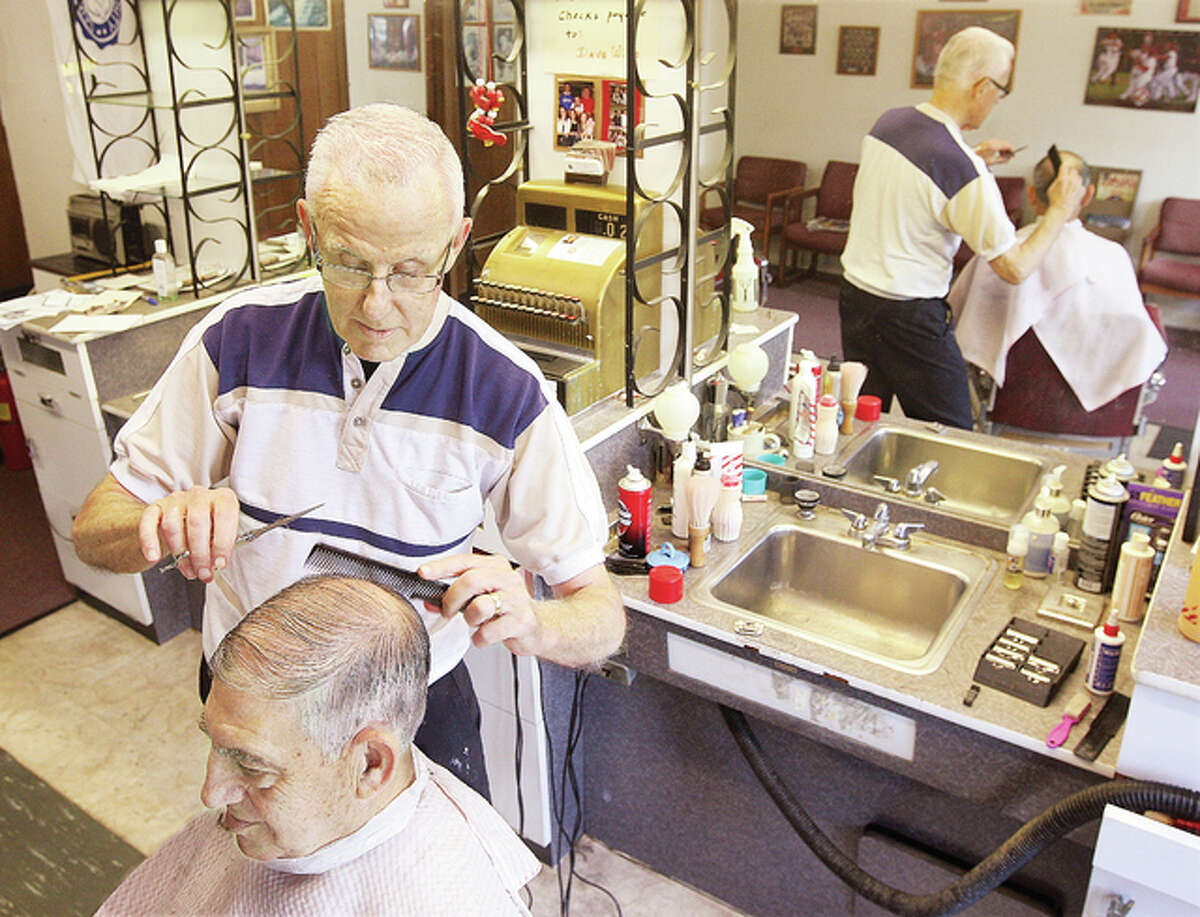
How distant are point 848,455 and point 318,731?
1.72 m

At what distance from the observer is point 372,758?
1.10 meters

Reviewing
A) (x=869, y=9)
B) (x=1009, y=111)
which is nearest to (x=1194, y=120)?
(x=1009, y=111)

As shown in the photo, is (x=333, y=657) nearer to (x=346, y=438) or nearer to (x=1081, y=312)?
(x=346, y=438)

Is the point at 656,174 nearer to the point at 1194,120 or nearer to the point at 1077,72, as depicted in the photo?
the point at 1077,72

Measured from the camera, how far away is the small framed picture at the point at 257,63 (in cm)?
361

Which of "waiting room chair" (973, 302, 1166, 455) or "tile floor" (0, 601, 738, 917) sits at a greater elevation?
"waiting room chair" (973, 302, 1166, 455)

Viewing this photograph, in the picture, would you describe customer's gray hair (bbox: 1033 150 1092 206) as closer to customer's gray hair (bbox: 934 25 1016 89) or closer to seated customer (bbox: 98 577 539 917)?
customer's gray hair (bbox: 934 25 1016 89)

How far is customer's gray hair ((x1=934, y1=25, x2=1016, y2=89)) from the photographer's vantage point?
2229mm

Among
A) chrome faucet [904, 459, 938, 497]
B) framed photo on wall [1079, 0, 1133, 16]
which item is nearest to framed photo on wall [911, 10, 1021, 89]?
framed photo on wall [1079, 0, 1133, 16]

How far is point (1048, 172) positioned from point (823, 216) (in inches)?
20.8

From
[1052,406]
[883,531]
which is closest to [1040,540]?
[883,531]

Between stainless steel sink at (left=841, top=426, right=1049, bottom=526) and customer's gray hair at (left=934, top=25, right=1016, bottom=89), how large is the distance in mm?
824

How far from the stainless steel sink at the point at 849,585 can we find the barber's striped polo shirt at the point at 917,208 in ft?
2.40

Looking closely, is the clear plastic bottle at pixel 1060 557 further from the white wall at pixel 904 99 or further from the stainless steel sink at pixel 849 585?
the white wall at pixel 904 99
